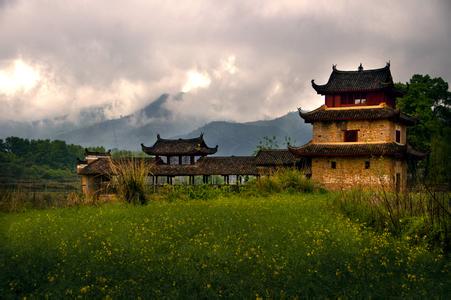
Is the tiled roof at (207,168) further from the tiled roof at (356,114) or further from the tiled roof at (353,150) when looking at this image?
the tiled roof at (356,114)

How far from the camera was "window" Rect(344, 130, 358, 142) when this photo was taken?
42188mm

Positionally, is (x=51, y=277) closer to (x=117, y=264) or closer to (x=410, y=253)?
(x=117, y=264)

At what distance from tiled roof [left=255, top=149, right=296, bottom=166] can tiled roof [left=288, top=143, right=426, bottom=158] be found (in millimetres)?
3841

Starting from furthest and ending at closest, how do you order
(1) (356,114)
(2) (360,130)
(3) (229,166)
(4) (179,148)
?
(4) (179,148), (3) (229,166), (2) (360,130), (1) (356,114)

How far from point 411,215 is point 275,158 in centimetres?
3216

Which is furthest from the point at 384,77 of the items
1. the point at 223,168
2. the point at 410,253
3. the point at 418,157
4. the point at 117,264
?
the point at 117,264

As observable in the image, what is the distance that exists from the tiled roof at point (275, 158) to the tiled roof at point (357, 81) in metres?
7.06

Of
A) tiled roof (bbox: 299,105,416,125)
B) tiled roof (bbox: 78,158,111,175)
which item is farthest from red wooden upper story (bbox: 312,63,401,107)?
tiled roof (bbox: 78,158,111,175)

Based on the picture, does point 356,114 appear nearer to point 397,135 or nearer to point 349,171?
point 397,135

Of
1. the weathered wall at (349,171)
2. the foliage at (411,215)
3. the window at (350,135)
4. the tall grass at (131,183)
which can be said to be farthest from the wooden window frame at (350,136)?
the foliage at (411,215)

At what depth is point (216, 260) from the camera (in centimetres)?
1206

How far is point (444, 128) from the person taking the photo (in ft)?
151

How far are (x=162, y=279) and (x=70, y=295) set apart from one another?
6.13ft

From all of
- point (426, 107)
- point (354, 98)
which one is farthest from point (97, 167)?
point (426, 107)
